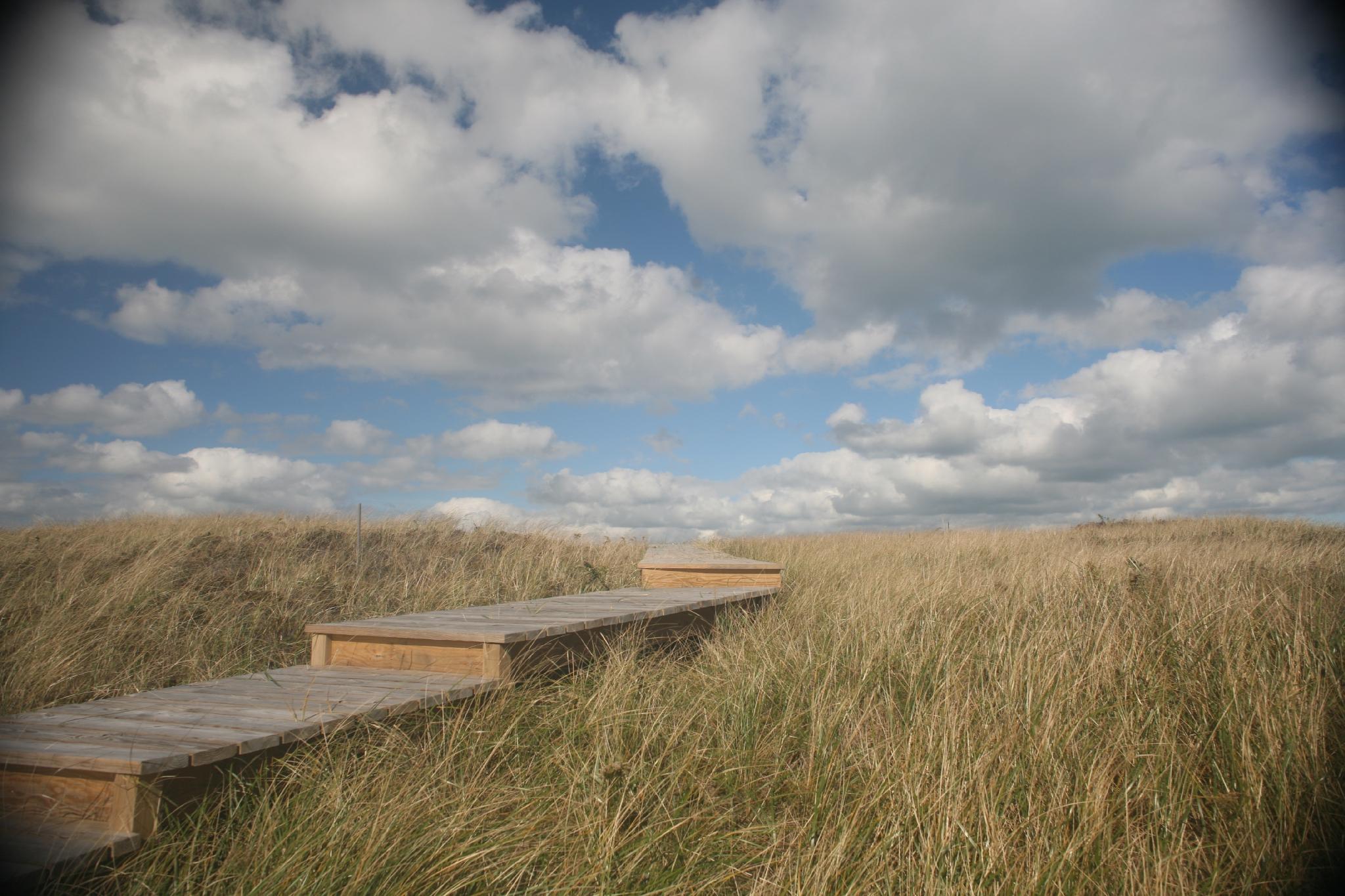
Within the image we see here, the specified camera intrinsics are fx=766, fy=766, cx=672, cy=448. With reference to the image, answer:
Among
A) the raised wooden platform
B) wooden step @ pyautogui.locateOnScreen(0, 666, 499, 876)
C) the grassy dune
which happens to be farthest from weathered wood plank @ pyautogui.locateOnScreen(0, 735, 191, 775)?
the raised wooden platform

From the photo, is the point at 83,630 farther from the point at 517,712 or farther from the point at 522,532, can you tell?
the point at 522,532

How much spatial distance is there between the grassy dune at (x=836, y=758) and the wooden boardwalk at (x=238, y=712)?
0.37ft

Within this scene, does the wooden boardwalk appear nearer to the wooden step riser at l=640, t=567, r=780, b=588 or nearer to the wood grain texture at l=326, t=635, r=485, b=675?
the wood grain texture at l=326, t=635, r=485, b=675

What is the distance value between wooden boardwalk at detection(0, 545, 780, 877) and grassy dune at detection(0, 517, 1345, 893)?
11 cm

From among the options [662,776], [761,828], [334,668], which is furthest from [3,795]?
[761,828]

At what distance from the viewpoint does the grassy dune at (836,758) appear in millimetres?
2318

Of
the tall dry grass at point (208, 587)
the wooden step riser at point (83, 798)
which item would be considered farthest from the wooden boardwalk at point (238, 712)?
the tall dry grass at point (208, 587)

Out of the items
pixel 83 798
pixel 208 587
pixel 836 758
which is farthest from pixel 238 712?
pixel 208 587

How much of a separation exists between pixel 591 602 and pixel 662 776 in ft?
9.75

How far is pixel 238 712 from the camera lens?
118 inches

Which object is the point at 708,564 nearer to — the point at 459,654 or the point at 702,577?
the point at 702,577

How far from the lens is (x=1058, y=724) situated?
10.7ft

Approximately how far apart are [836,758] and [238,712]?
2.37 m

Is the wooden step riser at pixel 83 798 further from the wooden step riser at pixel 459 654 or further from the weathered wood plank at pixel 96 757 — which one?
the wooden step riser at pixel 459 654
